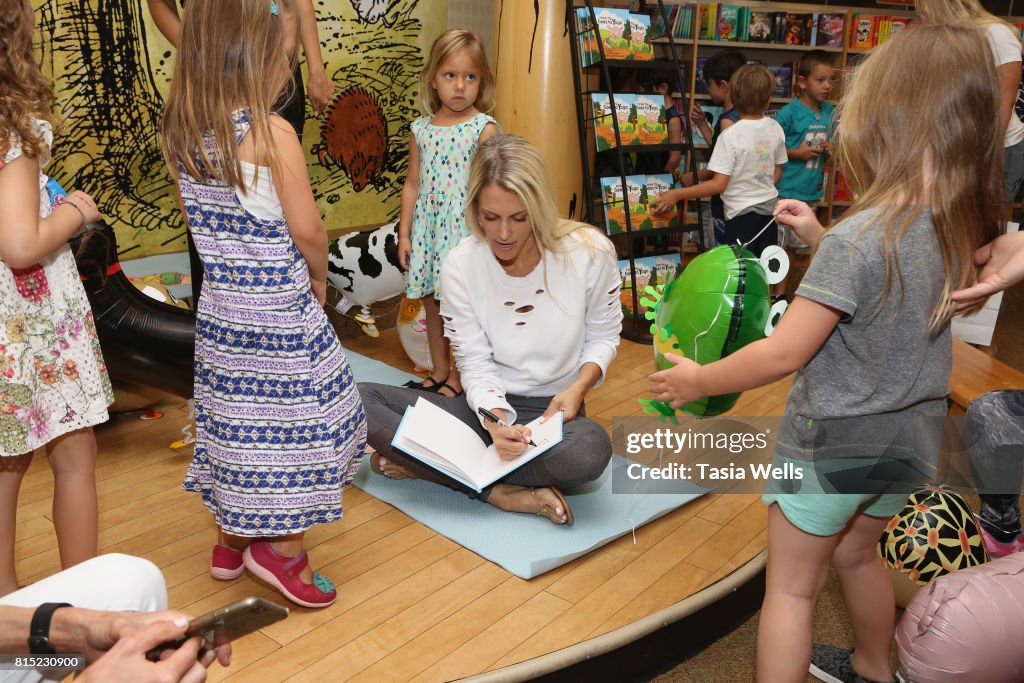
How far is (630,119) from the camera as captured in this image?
177 inches

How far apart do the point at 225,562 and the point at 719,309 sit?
1.33m

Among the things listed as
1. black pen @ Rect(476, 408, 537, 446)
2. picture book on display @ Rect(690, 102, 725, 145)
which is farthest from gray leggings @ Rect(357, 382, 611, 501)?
picture book on display @ Rect(690, 102, 725, 145)

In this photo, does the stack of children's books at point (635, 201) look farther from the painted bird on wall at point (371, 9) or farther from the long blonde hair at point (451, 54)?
the painted bird on wall at point (371, 9)

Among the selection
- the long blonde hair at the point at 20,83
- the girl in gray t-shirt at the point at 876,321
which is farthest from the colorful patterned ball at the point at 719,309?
the long blonde hair at the point at 20,83

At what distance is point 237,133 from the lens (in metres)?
1.73

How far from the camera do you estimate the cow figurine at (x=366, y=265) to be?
12.0 ft

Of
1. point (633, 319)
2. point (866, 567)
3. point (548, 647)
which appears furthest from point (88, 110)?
point (866, 567)

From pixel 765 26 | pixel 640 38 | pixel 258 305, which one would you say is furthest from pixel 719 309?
pixel 765 26

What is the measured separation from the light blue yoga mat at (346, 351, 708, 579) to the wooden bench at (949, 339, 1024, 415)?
94 centimetres

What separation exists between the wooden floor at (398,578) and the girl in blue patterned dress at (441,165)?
899mm

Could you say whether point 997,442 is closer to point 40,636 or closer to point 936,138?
point 936,138

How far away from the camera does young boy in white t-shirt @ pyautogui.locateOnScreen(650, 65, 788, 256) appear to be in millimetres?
4156

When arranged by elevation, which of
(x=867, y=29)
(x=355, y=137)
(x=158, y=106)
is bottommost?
(x=355, y=137)

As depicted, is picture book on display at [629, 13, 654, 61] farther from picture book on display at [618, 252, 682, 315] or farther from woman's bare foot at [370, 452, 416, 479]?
woman's bare foot at [370, 452, 416, 479]
